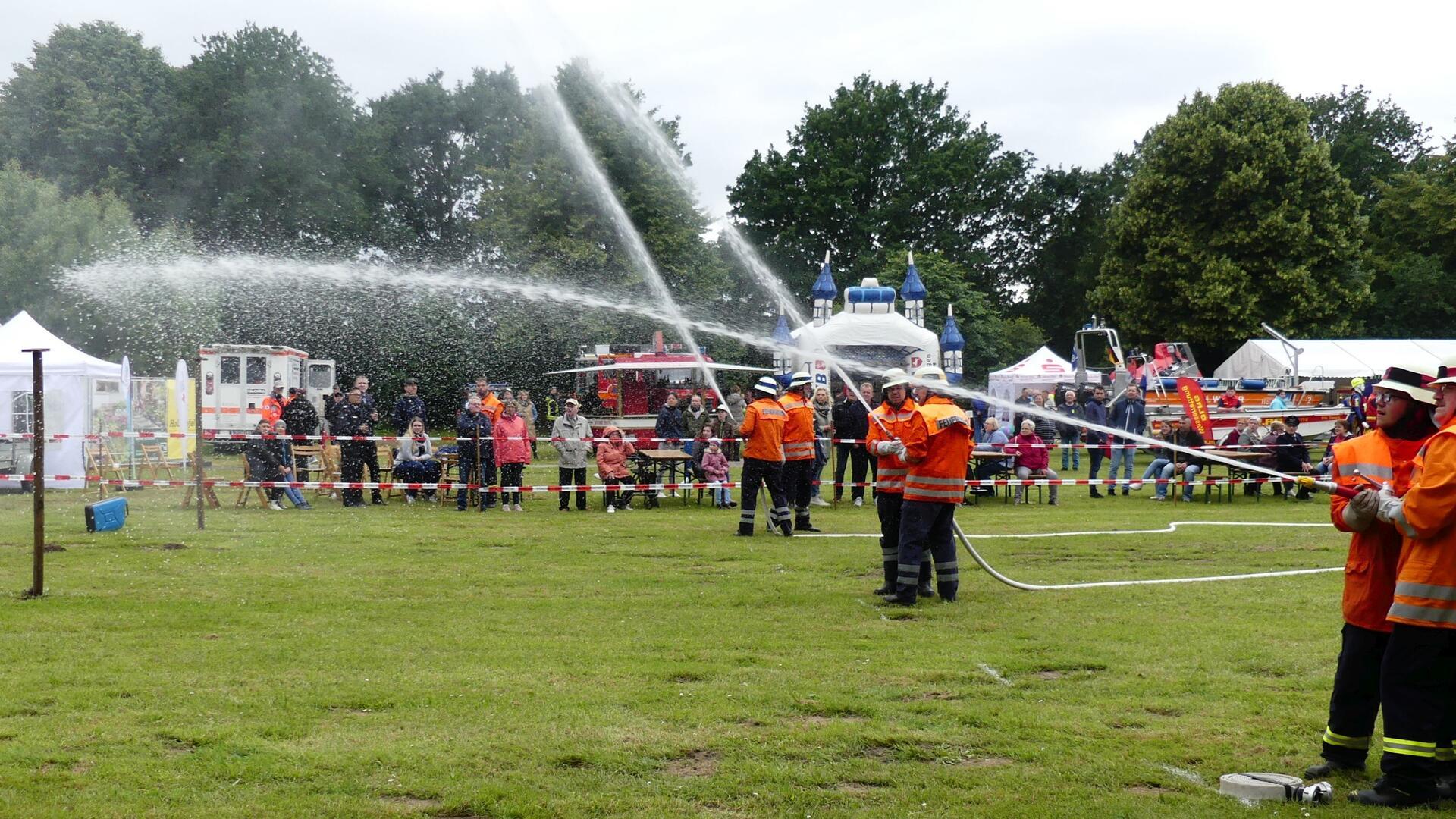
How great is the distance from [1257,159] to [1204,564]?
40103 millimetres

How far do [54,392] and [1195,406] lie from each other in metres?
20.6

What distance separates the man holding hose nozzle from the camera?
5336 millimetres

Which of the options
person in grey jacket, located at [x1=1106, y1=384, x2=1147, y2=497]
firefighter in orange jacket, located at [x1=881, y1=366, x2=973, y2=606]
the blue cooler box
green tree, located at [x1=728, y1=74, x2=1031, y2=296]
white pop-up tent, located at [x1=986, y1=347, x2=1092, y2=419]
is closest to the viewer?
firefighter in orange jacket, located at [x1=881, y1=366, x2=973, y2=606]

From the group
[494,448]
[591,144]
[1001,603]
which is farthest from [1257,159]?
[1001,603]

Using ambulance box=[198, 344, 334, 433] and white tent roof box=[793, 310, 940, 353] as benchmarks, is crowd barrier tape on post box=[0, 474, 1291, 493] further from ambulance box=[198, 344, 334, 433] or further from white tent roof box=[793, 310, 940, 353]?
ambulance box=[198, 344, 334, 433]

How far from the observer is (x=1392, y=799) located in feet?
18.1

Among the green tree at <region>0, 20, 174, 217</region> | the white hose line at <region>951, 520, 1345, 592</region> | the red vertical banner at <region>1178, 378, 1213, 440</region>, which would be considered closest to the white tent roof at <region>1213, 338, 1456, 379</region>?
the red vertical banner at <region>1178, 378, 1213, 440</region>

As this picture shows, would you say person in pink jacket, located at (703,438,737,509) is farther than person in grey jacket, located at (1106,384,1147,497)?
No

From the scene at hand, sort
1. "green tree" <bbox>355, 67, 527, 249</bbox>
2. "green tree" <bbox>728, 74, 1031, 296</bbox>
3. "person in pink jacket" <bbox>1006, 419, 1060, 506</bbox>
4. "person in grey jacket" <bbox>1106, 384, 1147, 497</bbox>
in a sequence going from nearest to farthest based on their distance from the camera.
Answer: "person in pink jacket" <bbox>1006, 419, 1060, 506</bbox> → "person in grey jacket" <bbox>1106, 384, 1147, 497</bbox> → "green tree" <bbox>355, 67, 527, 249</bbox> → "green tree" <bbox>728, 74, 1031, 296</bbox>

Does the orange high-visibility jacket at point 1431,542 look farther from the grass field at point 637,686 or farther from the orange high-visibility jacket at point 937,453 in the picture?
the orange high-visibility jacket at point 937,453

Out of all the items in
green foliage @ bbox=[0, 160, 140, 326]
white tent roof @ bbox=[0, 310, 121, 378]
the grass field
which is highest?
green foliage @ bbox=[0, 160, 140, 326]

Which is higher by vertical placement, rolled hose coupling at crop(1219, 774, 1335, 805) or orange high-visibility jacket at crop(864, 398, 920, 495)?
orange high-visibility jacket at crop(864, 398, 920, 495)

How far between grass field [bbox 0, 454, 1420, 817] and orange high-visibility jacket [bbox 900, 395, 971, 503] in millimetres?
964

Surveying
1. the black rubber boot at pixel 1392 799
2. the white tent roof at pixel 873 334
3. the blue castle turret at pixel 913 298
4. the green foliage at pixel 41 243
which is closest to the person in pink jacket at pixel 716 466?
the white tent roof at pixel 873 334
